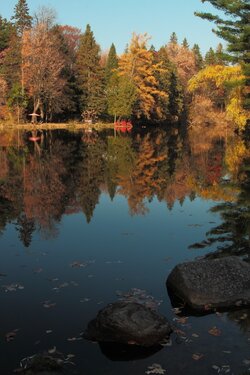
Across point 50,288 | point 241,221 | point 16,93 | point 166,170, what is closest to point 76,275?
point 50,288

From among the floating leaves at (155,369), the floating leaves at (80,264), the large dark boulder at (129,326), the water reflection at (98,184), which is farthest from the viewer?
the water reflection at (98,184)

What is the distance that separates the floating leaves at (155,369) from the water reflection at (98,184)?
4.99 m

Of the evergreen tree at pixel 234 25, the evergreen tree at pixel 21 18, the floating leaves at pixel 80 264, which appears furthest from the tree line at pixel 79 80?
the floating leaves at pixel 80 264

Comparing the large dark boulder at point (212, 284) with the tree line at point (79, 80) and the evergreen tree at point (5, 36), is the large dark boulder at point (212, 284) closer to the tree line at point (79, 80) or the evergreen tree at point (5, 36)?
the tree line at point (79, 80)

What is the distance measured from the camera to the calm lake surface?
541cm

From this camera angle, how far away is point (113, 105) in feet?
204

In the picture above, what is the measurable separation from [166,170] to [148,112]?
47.8m

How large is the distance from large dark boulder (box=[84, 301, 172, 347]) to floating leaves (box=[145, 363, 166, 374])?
0.40 metres

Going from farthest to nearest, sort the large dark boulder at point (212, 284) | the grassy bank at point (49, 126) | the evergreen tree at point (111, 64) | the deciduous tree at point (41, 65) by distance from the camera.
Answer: the evergreen tree at point (111, 64) < the grassy bank at point (49, 126) < the deciduous tree at point (41, 65) < the large dark boulder at point (212, 284)

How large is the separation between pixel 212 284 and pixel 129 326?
1.77m

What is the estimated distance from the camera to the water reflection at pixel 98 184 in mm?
11869

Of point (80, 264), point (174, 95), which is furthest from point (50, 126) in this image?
point (80, 264)

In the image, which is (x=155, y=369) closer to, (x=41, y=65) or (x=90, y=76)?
(x=41, y=65)

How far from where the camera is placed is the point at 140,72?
63.8 meters
